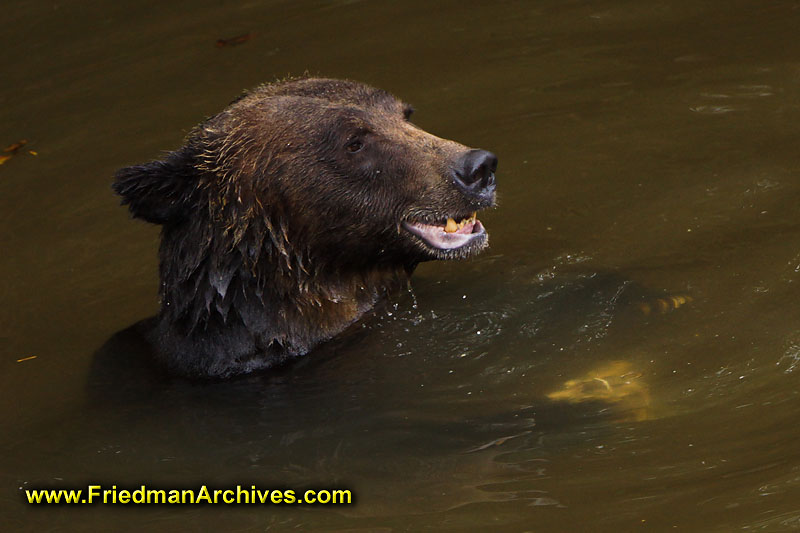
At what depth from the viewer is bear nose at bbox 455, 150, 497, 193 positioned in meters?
6.33

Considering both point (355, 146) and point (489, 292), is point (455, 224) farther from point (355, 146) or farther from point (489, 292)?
point (489, 292)

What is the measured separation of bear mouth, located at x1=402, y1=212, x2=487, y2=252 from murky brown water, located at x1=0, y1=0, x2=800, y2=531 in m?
0.61

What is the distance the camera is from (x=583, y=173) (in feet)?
28.6

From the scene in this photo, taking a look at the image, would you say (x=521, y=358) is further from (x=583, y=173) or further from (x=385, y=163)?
(x=583, y=173)

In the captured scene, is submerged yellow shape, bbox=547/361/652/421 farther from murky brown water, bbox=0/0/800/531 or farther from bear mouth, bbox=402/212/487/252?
bear mouth, bbox=402/212/487/252

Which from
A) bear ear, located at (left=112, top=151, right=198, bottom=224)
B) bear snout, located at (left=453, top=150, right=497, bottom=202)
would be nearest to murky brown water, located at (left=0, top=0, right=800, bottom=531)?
bear snout, located at (left=453, top=150, right=497, bottom=202)

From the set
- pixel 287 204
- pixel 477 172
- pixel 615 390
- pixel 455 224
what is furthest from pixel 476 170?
pixel 615 390

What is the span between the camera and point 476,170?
20.8ft

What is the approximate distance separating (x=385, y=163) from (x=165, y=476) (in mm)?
2021

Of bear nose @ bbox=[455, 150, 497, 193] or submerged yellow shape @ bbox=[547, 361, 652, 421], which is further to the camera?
bear nose @ bbox=[455, 150, 497, 193]

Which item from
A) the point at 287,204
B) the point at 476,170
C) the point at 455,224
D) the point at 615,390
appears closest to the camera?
the point at 615,390

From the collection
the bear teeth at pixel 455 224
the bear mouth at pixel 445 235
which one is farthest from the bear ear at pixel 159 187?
the bear teeth at pixel 455 224

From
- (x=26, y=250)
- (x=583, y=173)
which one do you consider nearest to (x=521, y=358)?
(x=583, y=173)

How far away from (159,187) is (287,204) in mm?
692
